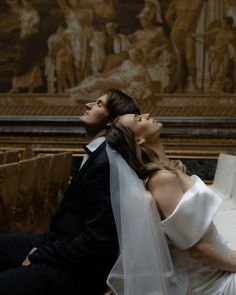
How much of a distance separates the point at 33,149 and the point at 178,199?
7025mm

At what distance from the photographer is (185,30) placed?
8711mm

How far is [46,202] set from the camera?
5727 mm

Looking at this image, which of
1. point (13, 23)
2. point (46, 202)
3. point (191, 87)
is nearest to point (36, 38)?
point (13, 23)

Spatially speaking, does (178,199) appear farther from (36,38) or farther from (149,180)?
(36,38)

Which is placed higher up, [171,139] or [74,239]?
[74,239]

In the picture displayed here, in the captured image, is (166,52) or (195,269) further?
(166,52)

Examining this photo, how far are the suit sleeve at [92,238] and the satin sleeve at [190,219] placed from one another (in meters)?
0.27

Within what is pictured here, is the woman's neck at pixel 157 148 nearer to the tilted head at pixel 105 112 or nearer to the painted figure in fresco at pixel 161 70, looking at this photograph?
the tilted head at pixel 105 112

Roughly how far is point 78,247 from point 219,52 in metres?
6.81

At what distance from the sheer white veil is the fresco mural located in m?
6.57

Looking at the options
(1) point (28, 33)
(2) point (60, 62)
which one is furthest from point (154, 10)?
(1) point (28, 33)

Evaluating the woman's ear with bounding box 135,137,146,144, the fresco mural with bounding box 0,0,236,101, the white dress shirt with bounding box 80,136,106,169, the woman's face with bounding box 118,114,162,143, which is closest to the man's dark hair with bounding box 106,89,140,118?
the white dress shirt with bounding box 80,136,106,169

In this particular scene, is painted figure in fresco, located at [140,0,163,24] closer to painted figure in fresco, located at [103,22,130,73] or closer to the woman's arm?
painted figure in fresco, located at [103,22,130,73]

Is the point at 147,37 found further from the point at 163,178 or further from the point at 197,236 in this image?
the point at 197,236
